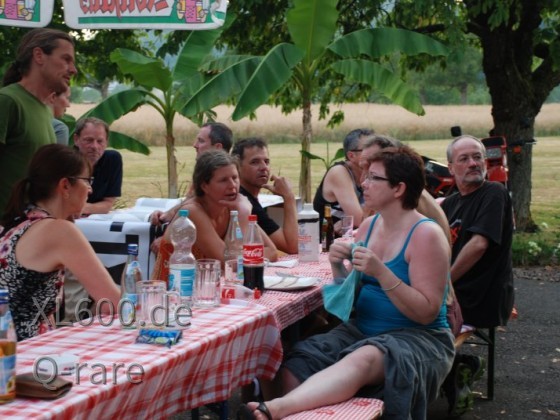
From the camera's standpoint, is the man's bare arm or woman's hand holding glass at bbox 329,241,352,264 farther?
the man's bare arm

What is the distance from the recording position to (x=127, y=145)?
10328 mm

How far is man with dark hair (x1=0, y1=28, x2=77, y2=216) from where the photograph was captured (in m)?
4.21

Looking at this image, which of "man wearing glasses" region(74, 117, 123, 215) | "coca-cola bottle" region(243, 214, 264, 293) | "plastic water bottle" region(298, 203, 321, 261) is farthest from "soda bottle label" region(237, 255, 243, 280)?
"man wearing glasses" region(74, 117, 123, 215)

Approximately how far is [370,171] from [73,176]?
4.42 ft

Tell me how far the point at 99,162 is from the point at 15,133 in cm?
235

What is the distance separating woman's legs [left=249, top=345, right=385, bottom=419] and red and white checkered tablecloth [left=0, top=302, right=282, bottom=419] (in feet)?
0.70

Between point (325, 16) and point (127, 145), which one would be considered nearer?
point (325, 16)

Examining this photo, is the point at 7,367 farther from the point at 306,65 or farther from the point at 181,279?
the point at 306,65

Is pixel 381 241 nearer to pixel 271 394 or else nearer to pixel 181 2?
pixel 271 394

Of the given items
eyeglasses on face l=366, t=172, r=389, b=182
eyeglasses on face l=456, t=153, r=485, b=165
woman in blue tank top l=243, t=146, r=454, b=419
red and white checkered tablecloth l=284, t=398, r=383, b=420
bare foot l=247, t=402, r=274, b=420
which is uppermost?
eyeglasses on face l=456, t=153, r=485, b=165

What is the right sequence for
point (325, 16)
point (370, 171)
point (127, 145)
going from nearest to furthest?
point (370, 171)
point (325, 16)
point (127, 145)

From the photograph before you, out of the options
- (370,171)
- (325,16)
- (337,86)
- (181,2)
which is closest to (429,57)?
(337,86)

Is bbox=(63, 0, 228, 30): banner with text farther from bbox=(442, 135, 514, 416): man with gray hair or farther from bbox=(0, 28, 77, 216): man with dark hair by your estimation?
bbox=(442, 135, 514, 416): man with gray hair

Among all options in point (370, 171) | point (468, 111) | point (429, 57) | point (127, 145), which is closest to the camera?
point (370, 171)
